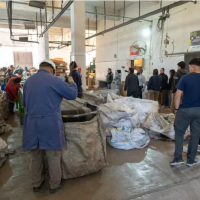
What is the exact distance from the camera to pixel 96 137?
219 cm

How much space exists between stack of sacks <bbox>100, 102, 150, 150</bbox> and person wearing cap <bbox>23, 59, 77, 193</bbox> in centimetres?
138

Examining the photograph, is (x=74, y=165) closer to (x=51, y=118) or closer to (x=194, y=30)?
(x=51, y=118)

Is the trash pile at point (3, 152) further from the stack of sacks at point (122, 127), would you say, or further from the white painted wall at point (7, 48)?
the white painted wall at point (7, 48)

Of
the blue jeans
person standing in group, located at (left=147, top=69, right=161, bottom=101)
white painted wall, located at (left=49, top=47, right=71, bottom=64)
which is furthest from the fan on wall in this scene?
white painted wall, located at (left=49, top=47, right=71, bottom=64)

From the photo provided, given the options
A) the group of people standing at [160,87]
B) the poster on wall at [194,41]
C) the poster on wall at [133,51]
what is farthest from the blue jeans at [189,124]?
the poster on wall at [133,51]

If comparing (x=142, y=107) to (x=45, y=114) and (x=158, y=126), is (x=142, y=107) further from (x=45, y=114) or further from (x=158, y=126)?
(x=45, y=114)

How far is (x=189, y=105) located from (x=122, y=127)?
128 cm

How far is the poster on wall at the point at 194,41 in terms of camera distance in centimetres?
591

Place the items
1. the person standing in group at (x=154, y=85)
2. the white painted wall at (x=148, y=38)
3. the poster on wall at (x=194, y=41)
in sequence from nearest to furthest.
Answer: the poster on wall at (x=194, y=41) < the person standing in group at (x=154, y=85) < the white painted wall at (x=148, y=38)

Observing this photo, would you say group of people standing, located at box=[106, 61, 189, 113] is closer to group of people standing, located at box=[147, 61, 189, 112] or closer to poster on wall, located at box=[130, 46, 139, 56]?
group of people standing, located at box=[147, 61, 189, 112]

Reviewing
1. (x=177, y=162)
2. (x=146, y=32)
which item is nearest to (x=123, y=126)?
(x=177, y=162)

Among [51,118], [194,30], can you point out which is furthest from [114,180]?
[194,30]

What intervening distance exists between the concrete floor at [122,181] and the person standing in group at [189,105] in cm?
29

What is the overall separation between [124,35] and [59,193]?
8998 mm
